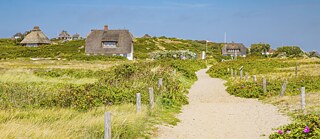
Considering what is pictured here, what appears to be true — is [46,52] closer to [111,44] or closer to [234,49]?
[111,44]

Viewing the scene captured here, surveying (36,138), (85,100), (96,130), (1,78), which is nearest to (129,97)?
(85,100)

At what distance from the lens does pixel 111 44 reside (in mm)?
78500

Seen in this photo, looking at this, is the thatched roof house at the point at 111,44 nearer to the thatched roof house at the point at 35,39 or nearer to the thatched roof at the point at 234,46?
the thatched roof house at the point at 35,39

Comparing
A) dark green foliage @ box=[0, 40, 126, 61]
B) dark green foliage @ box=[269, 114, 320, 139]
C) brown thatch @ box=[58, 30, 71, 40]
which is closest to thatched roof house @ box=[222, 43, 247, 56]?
dark green foliage @ box=[0, 40, 126, 61]

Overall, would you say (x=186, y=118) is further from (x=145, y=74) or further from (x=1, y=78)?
(x=1, y=78)

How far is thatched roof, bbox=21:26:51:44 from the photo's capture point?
9812cm

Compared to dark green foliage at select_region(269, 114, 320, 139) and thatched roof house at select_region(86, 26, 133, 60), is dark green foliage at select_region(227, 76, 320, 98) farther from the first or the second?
thatched roof house at select_region(86, 26, 133, 60)

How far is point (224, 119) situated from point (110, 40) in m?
65.0

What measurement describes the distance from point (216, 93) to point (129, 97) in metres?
9.46

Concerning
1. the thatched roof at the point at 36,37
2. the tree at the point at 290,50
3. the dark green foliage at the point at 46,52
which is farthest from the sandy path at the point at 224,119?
the tree at the point at 290,50

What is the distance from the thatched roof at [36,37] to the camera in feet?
322

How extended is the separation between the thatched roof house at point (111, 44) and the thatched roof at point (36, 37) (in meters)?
25.5

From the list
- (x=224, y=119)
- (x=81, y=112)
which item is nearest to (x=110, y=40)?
(x=224, y=119)

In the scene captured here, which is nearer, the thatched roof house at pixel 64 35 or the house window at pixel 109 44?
the house window at pixel 109 44
